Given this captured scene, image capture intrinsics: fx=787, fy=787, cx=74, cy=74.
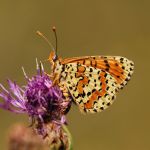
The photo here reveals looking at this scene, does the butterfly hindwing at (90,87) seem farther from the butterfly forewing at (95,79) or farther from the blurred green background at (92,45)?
the blurred green background at (92,45)

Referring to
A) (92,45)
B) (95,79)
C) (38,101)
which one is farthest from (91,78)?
(92,45)

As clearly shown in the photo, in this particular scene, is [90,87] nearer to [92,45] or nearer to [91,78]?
[91,78]

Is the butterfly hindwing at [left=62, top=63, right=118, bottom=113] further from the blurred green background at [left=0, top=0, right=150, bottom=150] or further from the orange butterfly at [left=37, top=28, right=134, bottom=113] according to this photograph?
the blurred green background at [left=0, top=0, right=150, bottom=150]

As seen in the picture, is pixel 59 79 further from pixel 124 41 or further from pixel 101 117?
pixel 124 41

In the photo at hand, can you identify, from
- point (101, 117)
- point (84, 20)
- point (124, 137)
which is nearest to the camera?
point (124, 137)

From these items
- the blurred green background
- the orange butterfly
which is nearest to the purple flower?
the orange butterfly

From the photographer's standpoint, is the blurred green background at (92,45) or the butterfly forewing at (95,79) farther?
the blurred green background at (92,45)

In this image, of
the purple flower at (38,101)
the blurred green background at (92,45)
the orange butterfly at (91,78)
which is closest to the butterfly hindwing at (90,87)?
the orange butterfly at (91,78)

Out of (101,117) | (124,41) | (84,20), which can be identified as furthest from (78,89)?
(84,20)
